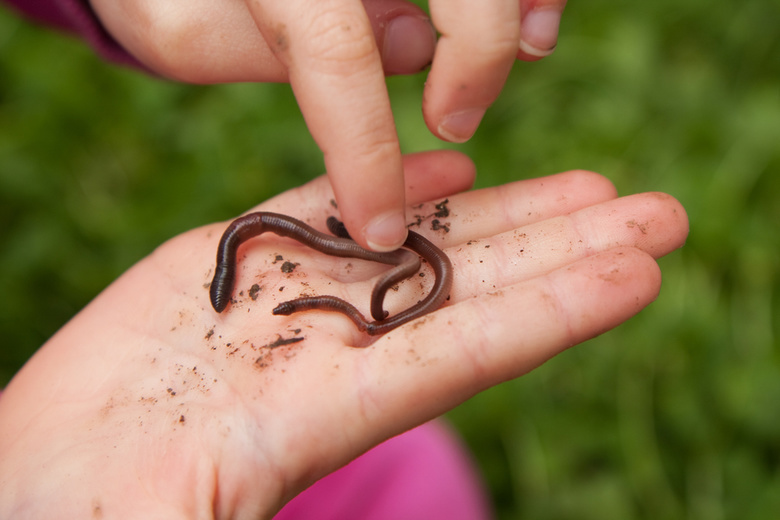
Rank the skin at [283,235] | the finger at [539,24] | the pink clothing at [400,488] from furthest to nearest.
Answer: the pink clothing at [400,488] → the skin at [283,235] → the finger at [539,24]

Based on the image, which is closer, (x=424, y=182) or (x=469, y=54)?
(x=469, y=54)

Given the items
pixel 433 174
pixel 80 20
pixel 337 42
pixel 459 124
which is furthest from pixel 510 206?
pixel 80 20

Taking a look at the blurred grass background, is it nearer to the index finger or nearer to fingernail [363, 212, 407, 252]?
fingernail [363, 212, 407, 252]

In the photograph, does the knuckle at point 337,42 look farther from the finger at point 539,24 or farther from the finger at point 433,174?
the finger at point 433,174

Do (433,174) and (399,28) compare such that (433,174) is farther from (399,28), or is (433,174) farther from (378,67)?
(378,67)

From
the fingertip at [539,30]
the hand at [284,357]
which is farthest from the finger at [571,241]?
the fingertip at [539,30]

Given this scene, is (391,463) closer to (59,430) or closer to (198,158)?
(59,430)
